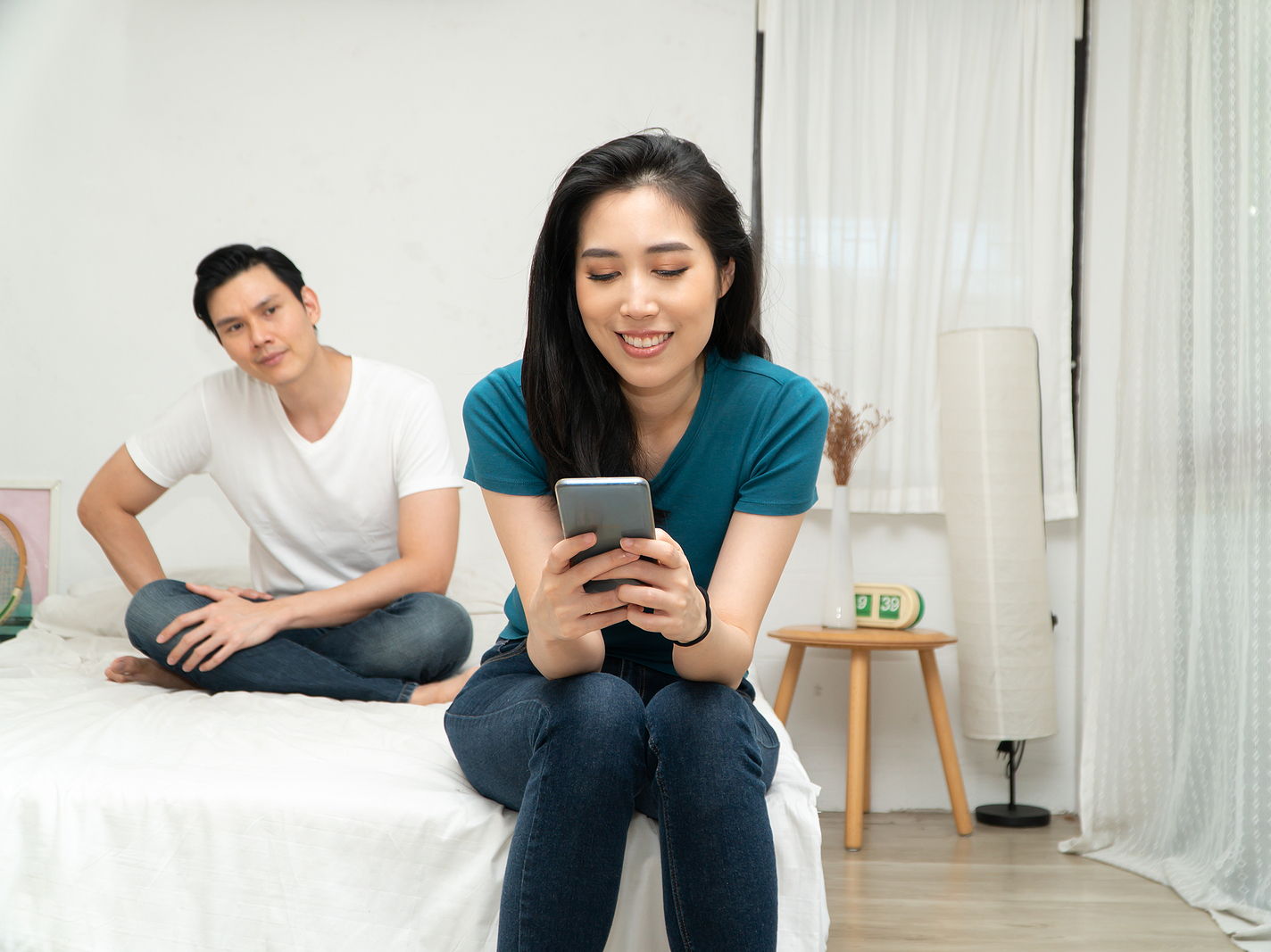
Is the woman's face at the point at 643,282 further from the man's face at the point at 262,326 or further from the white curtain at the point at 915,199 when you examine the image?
the white curtain at the point at 915,199

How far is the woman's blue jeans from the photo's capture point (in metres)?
1.00

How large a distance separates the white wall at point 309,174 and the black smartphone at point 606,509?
1.98m

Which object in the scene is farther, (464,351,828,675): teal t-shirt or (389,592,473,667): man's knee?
(389,592,473,667): man's knee

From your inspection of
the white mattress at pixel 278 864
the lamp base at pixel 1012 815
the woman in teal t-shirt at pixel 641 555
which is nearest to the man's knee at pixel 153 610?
the white mattress at pixel 278 864

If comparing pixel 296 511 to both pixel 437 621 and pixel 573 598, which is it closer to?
pixel 437 621

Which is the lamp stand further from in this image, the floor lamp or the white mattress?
the white mattress

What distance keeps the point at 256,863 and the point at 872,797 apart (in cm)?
204

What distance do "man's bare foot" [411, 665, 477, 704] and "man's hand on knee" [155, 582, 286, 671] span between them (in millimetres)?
257

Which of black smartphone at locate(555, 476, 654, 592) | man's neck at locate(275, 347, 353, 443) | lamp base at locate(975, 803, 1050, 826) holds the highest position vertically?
man's neck at locate(275, 347, 353, 443)

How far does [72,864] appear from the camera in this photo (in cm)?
121

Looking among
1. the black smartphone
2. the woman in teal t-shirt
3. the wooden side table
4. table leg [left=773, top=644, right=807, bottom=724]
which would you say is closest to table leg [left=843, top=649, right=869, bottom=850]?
the wooden side table

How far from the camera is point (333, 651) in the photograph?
186 centimetres

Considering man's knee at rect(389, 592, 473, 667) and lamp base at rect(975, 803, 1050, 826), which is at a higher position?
man's knee at rect(389, 592, 473, 667)

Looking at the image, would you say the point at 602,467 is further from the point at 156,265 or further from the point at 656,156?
the point at 156,265
